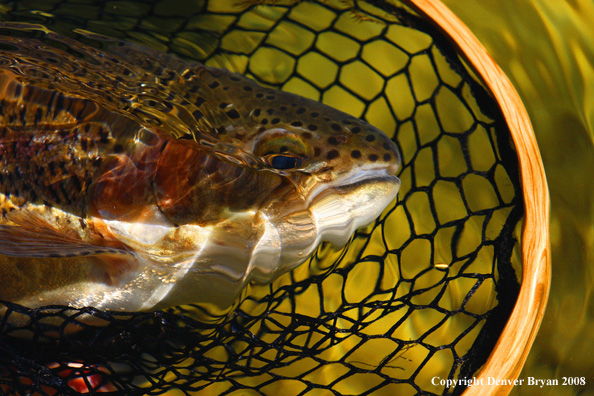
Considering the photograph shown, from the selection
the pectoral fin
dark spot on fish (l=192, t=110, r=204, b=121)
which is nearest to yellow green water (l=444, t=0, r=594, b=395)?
dark spot on fish (l=192, t=110, r=204, b=121)

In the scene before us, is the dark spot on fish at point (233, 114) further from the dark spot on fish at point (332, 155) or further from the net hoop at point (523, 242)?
the net hoop at point (523, 242)

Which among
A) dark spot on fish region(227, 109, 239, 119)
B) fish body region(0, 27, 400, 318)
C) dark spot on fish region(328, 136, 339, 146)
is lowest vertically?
fish body region(0, 27, 400, 318)

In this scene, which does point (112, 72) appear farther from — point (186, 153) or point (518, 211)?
point (518, 211)

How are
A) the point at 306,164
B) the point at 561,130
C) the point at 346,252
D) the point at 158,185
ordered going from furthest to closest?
the point at 561,130 → the point at 346,252 → the point at 306,164 → the point at 158,185

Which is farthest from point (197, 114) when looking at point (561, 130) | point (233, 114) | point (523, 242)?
point (561, 130)

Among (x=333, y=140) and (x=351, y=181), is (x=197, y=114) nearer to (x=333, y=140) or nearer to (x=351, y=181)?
(x=333, y=140)

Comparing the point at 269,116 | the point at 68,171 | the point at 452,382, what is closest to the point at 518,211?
the point at 452,382

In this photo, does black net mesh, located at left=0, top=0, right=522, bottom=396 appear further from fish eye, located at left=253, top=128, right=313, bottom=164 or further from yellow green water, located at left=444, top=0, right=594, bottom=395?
fish eye, located at left=253, top=128, right=313, bottom=164
